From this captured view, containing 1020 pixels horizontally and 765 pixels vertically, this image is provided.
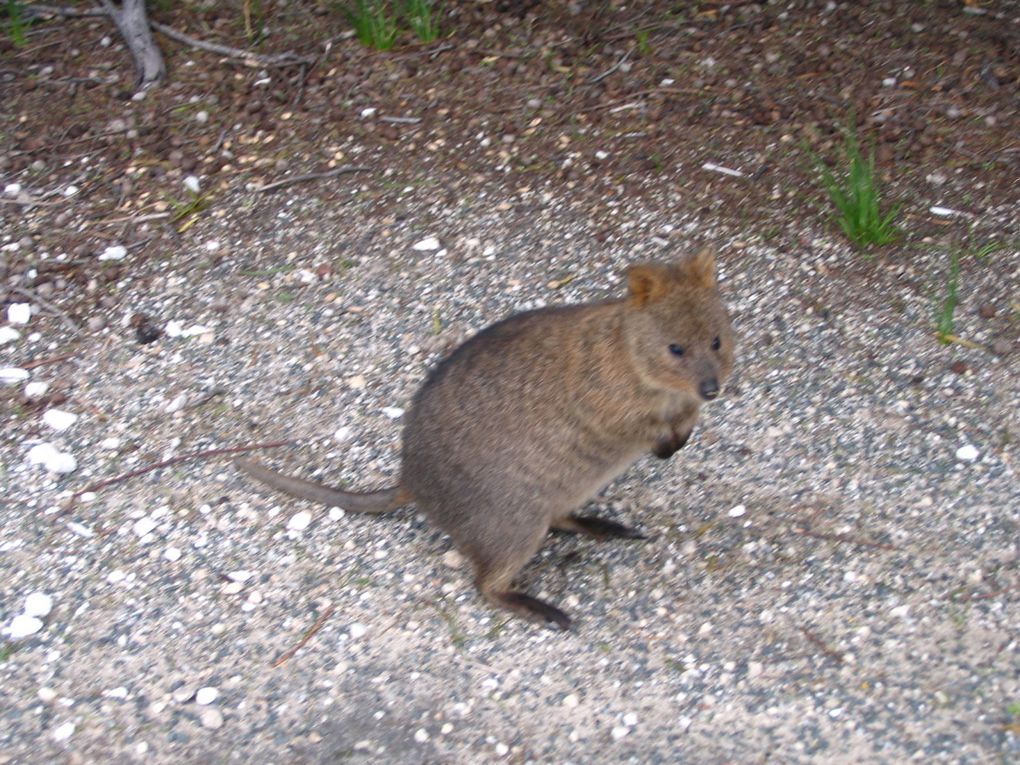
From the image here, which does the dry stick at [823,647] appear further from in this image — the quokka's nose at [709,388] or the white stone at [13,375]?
the white stone at [13,375]

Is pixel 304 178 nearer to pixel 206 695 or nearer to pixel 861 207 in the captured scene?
pixel 861 207

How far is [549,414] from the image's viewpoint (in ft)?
13.0

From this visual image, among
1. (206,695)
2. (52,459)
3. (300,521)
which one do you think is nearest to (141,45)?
(52,459)

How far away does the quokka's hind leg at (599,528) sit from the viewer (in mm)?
4316

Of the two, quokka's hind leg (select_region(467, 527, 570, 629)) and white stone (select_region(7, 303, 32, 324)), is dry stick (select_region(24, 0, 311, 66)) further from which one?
quokka's hind leg (select_region(467, 527, 570, 629))

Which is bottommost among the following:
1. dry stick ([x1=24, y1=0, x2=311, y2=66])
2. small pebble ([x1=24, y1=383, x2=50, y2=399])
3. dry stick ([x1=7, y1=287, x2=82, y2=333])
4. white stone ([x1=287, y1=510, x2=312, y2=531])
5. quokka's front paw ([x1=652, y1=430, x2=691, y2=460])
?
small pebble ([x1=24, y1=383, x2=50, y2=399])

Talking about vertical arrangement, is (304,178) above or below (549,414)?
below

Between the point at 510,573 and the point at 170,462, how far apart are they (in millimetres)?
1483

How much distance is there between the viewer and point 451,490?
3.98m

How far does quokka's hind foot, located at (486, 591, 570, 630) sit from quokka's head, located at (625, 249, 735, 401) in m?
0.80

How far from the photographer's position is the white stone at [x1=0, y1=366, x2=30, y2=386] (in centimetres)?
511

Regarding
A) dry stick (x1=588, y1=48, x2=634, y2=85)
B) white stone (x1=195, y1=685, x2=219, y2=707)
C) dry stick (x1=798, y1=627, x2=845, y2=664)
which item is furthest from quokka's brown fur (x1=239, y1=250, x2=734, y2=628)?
dry stick (x1=588, y1=48, x2=634, y2=85)

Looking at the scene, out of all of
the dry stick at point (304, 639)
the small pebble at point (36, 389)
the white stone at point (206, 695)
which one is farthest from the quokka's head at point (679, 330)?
the small pebble at point (36, 389)

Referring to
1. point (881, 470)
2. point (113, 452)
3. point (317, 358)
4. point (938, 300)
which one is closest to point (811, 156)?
point (938, 300)
